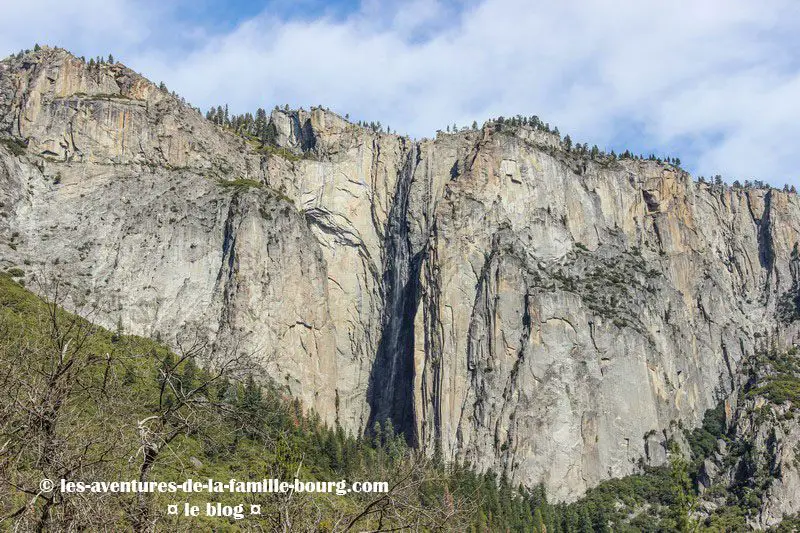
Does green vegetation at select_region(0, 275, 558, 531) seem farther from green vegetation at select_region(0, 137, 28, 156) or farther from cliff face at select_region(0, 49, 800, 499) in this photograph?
green vegetation at select_region(0, 137, 28, 156)

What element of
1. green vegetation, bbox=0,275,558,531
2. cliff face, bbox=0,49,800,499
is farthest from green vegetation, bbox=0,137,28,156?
green vegetation, bbox=0,275,558,531

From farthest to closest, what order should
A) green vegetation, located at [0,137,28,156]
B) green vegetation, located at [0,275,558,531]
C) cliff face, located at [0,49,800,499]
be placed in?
1. green vegetation, located at [0,137,28,156]
2. cliff face, located at [0,49,800,499]
3. green vegetation, located at [0,275,558,531]

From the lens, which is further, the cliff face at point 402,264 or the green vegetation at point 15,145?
the green vegetation at point 15,145

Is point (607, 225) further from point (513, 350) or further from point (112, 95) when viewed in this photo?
point (112, 95)

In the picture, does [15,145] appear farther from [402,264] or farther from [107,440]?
[107,440]

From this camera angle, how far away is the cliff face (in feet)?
354

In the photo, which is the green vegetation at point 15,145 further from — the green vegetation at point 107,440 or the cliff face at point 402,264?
the green vegetation at point 107,440

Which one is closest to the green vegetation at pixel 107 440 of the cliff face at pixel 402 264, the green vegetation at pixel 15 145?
the cliff face at pixel 402 264

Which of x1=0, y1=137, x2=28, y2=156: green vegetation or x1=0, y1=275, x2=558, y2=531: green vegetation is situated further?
x1=0, y1=137, x2=28, y2=156: green vegetation

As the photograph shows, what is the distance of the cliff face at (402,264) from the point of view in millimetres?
107812

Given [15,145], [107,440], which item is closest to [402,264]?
[15,145]

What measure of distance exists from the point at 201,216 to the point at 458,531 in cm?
10610

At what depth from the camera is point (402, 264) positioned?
129m

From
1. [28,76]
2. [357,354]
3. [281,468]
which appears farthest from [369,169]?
[281,468]
